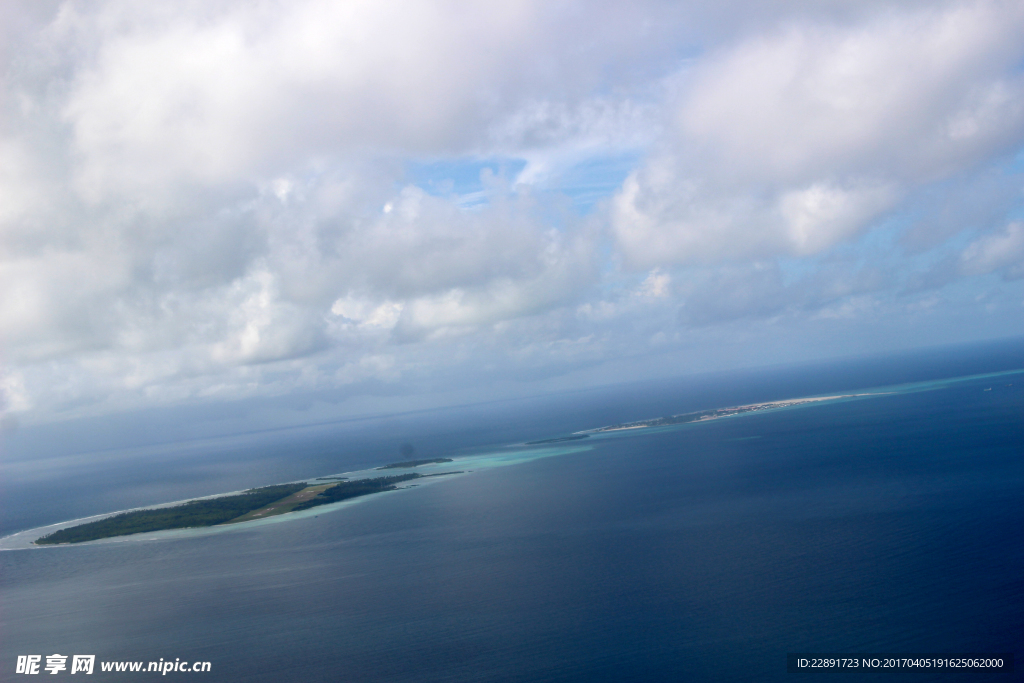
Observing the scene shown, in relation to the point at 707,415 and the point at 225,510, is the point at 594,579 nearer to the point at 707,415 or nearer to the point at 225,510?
the point at 225,510

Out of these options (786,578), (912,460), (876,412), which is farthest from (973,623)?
(876,412)

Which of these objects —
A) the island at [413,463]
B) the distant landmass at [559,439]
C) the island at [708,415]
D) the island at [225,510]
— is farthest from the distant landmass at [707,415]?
the island at [225,510]

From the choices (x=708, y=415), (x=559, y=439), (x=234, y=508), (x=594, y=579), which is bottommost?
(x=594, y=579)

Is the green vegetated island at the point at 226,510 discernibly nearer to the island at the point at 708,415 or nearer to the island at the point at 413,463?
the island at the point at 413,463

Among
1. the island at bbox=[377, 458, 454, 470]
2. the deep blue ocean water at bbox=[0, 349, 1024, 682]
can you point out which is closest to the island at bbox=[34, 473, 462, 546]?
the deep blue ocean water at bbox=[0, 349, 1024, 682]

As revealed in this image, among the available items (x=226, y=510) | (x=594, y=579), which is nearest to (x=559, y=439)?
(x=226, y=510)

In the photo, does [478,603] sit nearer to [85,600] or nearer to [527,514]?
[527,514]

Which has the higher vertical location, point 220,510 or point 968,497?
point 220,510
